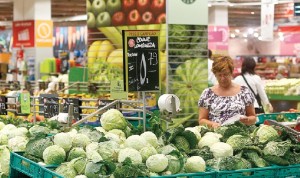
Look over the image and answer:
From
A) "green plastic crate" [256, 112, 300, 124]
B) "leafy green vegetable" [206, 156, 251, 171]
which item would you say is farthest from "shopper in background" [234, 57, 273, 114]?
"leafy green vegetable" [206, 156, 251, 171]

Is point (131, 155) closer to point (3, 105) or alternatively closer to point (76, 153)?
point (76, 153)

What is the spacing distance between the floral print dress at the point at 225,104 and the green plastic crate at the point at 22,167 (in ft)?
6.81

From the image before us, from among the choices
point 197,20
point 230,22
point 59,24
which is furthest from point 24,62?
point 230,22

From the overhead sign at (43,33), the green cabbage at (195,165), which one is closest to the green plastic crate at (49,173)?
the green cabbage at (195,165)

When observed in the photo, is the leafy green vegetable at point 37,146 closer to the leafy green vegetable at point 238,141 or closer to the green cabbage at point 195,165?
the green cabbage at point 195,165

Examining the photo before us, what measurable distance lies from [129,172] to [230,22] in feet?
94.2

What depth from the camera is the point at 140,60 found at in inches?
199

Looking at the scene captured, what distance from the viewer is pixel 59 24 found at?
100 ft

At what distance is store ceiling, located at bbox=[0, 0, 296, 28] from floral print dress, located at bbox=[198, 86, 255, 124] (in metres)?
12.6

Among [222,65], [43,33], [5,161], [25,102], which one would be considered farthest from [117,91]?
[43,33]

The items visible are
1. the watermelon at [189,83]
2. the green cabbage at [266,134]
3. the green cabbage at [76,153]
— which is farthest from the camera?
the watermelon at [189,83]

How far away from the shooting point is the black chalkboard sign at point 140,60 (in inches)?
197

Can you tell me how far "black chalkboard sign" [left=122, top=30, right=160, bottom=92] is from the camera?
4996 mm

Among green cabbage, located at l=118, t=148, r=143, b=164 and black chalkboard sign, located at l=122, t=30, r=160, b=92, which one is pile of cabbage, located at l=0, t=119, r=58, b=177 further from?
green cabbage, located at l=118, t=148, r=143, b=164
